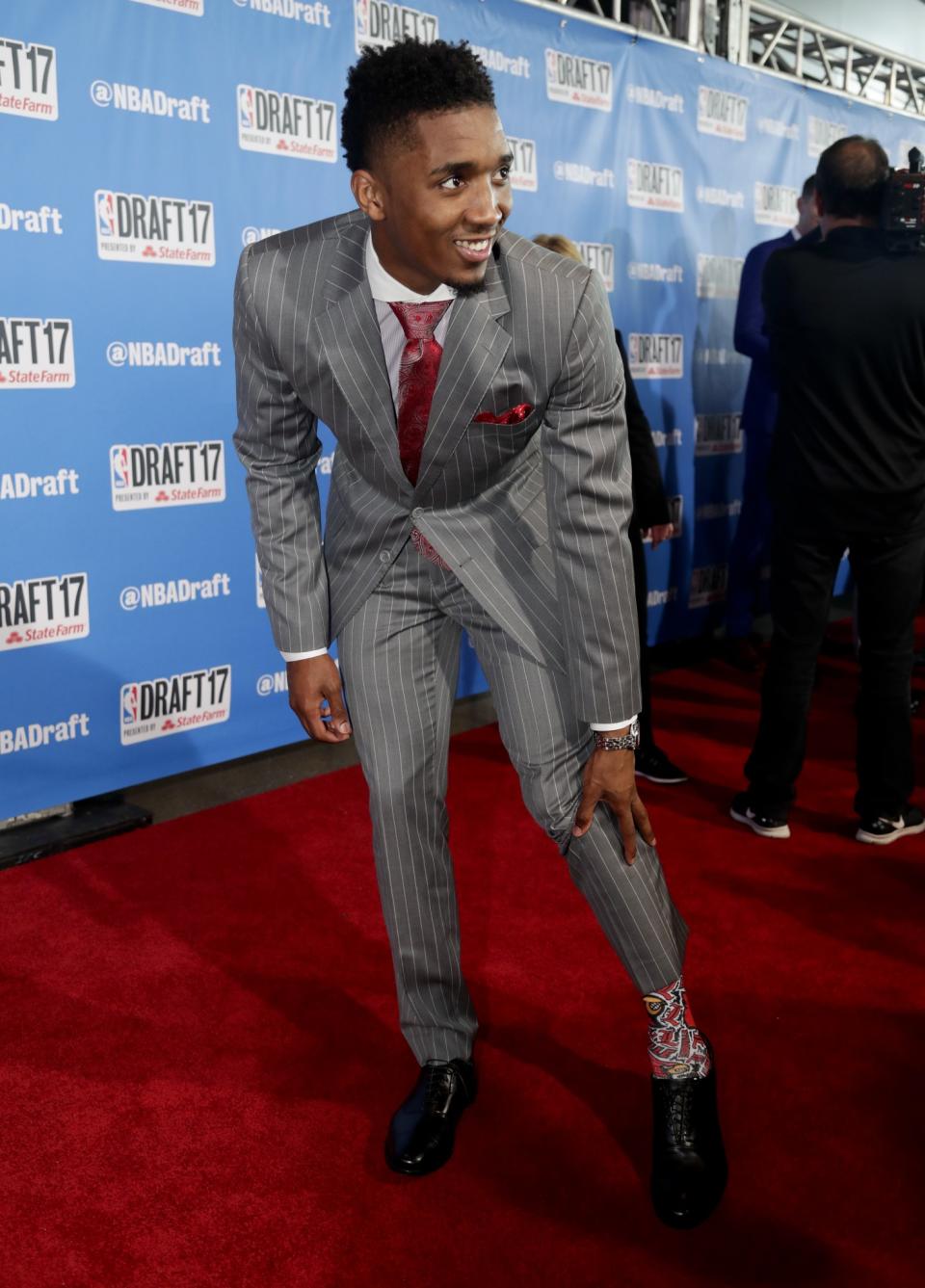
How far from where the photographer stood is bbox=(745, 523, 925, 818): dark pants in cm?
310

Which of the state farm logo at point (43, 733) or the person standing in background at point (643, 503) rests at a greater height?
the person standing in background at point (643, 503)

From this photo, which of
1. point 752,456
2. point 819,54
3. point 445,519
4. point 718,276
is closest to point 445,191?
point 445,519

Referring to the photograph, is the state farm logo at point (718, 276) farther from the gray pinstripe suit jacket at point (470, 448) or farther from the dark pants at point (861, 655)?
the gray pinstripe suit jacket at point (470, 448)

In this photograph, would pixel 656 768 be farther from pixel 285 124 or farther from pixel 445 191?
pixel 445 191

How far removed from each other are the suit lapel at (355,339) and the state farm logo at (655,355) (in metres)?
3.49

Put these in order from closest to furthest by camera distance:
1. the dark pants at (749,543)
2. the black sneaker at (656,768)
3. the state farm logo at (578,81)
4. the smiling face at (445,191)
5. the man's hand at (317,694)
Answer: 1. the smiling face at (445,191)
2. the man's hand at (317,694)
3. the black sneaker at (656,768)
4. the state farm logo at (578,81)
5. the dark pants at (749,543)

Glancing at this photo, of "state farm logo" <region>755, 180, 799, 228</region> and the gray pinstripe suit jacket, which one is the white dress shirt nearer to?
the gray pinstripe suit jacket

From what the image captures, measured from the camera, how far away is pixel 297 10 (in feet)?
12.2

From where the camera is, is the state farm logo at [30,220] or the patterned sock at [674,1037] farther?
the state farm logo at [30,220]

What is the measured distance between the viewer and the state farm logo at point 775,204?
5.66 meters

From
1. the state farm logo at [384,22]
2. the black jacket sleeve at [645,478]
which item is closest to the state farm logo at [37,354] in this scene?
the state farm logo at [384,22]

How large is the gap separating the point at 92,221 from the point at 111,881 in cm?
182

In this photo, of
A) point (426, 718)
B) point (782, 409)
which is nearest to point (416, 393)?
point (426, 718)

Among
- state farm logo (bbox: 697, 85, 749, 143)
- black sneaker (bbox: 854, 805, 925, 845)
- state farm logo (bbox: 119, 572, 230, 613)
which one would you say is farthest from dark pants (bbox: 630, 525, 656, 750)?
state farm logo (bbox: 697, 85, 749, 143)
